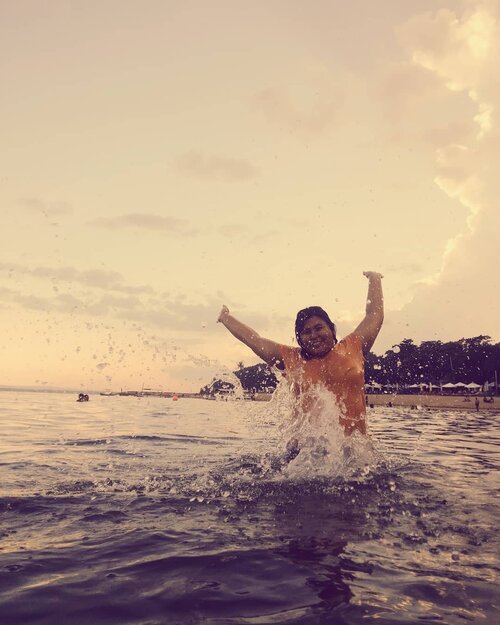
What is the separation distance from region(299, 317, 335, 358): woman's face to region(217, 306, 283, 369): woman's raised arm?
0.40 meters

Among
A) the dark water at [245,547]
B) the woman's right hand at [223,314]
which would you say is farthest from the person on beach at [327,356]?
the dark water at [245,547]

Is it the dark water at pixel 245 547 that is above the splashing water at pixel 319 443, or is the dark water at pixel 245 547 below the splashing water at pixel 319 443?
below

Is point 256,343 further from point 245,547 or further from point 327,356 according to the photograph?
point 245,547

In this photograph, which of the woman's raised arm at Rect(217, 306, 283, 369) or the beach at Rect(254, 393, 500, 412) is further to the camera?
the beach at Rect(254, 393, 500, 412)

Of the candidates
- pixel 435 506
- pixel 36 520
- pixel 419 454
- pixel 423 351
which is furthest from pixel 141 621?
pixel 423 351

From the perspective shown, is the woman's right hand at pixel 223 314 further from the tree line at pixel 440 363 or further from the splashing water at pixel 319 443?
the tree line at pixel 440 363

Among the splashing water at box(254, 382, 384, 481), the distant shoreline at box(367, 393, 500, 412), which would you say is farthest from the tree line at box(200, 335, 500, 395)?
the splashing water at box(254, 382, 384, 481)

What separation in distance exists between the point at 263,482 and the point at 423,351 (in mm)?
94652

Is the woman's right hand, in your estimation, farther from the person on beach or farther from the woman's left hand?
the woman's left hand

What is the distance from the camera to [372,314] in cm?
630

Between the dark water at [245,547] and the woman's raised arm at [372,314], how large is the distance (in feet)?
5.95

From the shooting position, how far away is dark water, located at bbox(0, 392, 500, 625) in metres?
2.82

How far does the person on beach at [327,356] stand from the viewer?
6.11m

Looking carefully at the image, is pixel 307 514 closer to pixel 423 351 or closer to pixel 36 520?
pixel 36 520
